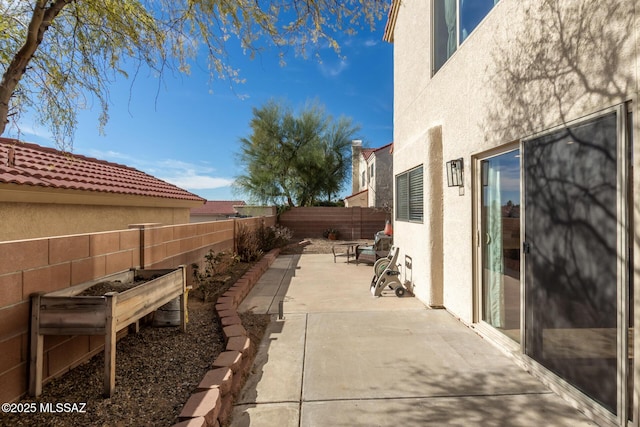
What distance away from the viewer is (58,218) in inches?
220

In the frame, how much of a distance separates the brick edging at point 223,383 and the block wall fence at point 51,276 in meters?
1.22

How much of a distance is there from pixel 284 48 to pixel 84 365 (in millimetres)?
4701

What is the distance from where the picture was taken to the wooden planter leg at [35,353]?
2.45 m

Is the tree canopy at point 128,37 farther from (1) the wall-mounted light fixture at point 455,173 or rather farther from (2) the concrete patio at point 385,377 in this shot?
(2) the concrete patio at point 385,377

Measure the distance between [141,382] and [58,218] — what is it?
14.0 ft

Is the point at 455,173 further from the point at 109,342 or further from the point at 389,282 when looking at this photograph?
the point at 109,342

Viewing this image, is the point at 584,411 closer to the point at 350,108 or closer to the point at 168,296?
the point at 168,296

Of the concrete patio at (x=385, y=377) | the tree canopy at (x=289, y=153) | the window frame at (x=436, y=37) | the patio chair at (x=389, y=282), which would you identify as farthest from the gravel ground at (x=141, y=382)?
the tree canopy at (x=289, y=153)

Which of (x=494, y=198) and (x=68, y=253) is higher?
(x=494, y=198)

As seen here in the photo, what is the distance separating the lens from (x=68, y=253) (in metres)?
2.92

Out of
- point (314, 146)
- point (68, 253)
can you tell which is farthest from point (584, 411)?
point (314, 146)

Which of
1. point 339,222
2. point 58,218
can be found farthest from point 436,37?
point 339,222

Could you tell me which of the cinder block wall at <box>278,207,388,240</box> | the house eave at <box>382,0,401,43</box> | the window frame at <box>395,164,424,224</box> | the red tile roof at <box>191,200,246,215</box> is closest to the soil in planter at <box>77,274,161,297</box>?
the window frame at <box>395,164,424,224</box>

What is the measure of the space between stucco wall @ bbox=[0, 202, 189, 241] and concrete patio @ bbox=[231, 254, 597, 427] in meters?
3.62
